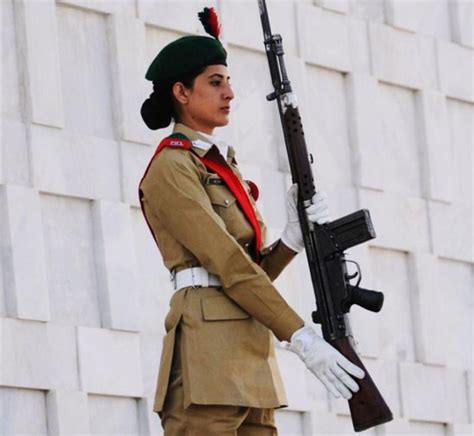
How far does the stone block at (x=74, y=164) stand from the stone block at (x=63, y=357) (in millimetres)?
713

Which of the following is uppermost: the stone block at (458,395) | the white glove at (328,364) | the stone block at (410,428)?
the stone block at (458,395)

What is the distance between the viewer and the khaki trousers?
8.02m

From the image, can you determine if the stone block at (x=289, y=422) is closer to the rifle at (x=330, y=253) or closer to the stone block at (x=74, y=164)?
the stone block at (x=74, y=164)

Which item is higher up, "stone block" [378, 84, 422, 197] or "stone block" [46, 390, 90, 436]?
"stone block" [378, 84, 422, 197]

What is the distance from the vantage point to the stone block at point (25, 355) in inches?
417

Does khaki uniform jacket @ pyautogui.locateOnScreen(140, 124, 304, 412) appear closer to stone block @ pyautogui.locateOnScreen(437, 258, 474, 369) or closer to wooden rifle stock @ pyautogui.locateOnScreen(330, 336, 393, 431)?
wooden rifle stock @ pyautogui.locateOnScreen(330, 336, 393, 431)

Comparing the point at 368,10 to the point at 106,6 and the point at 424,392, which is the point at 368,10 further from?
the point at 106,6

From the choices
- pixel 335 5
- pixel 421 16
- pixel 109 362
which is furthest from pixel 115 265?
pixel 421 16

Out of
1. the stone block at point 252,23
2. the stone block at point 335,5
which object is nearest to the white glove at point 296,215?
the stone block at point 252,23

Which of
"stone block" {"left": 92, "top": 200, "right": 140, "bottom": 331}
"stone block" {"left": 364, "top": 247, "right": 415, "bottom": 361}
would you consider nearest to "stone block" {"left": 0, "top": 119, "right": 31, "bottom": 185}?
"stone block" {"left": 92, "top": 200, "right": 140, "bottom": 331}

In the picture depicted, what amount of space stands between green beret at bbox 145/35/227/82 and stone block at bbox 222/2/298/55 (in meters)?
3.95

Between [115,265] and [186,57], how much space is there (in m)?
3.02

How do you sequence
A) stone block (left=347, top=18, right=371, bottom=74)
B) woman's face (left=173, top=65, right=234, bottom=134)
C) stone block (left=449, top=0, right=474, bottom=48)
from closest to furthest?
woman's face (left=173, top=65, right=234, bottom=134)
stone block (left=347, top=18, right=371, bottom=74)
stone block (left=449, top=0, right=474, bottom=48)

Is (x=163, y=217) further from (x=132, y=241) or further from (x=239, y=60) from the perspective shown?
(x=239, y=60)
